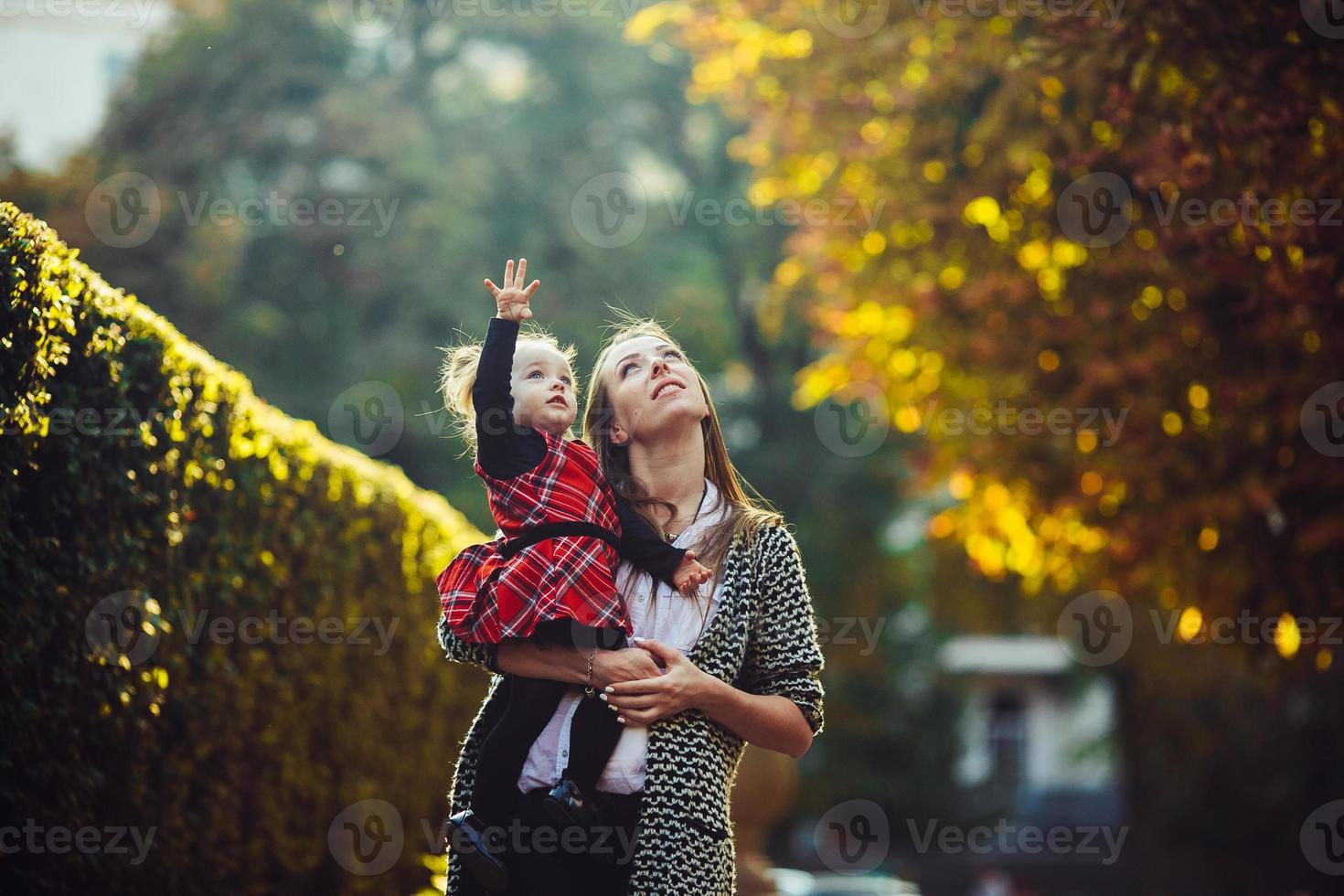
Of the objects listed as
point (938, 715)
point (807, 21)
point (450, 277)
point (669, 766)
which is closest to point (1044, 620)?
point (938, 715)

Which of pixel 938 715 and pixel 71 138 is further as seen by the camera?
pixel 938 715

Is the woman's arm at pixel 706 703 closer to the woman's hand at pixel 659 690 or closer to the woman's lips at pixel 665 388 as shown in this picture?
the woman's hand at pixel 659 690

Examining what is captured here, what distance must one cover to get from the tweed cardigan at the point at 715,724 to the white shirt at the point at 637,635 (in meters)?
0.03

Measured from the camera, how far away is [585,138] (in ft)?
70.5

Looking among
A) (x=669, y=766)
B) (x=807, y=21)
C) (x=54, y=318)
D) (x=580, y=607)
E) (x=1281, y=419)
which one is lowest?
(x=669, y=766)

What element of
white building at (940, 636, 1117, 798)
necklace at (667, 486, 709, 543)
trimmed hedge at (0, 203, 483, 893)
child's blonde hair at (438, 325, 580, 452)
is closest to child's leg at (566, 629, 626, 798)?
necklace at (667, 486, 709, 543)

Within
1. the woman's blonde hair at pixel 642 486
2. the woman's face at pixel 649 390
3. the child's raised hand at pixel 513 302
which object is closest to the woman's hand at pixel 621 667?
the woman's blonde hair at pixel 642 486

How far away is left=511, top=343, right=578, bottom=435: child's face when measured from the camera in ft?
10.0

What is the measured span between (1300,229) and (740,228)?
54.2 feet

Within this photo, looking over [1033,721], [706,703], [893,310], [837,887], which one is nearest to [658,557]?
[706,703]

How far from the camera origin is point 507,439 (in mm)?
3000

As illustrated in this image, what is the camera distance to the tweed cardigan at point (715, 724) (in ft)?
9.21

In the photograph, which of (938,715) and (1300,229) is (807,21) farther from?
(938,715)

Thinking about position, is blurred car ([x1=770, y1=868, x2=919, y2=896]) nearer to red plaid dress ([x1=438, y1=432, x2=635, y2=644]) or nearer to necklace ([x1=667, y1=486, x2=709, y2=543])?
necklace ([x1=667, y1=486, x2=709, y2=543])
